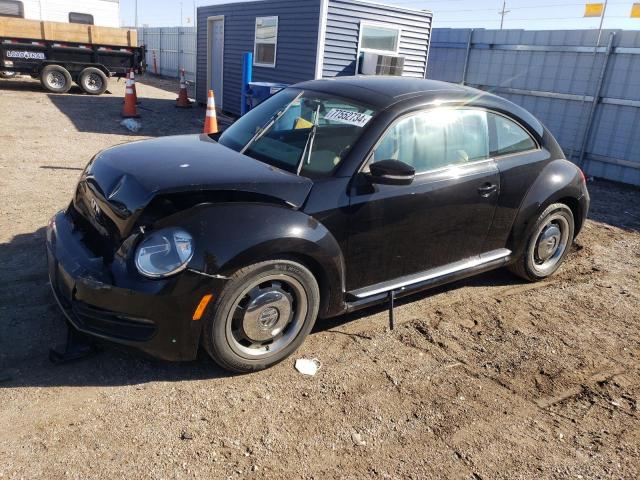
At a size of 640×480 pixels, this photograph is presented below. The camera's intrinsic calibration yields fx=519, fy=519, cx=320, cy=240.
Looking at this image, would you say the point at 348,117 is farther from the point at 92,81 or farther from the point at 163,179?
the point at 92,81

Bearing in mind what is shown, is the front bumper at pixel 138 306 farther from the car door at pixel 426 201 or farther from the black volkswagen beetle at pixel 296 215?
the car door at pixel 426 201

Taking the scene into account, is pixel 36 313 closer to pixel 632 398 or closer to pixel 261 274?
pixel 261 274

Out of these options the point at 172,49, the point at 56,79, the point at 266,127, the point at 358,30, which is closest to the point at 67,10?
the point at 56,79

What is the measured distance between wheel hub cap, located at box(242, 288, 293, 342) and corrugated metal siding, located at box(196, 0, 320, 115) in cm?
943

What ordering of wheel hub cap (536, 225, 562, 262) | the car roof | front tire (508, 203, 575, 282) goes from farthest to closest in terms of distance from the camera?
wheel hub cap (536, 225, 562, 262)
front tire (508, 203, 575, 282)
the car roof

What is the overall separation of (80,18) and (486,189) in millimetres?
20629

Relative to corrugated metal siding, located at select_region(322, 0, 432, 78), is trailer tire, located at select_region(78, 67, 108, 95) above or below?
below

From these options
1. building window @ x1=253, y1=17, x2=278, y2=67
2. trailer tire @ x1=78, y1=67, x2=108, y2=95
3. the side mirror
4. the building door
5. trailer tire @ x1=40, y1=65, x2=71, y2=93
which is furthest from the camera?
trailer tire @ x1=78, y1=67, x2=108, y2=95

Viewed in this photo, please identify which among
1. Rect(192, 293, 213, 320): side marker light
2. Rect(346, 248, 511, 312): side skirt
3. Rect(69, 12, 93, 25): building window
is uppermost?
Rect(69, 12, 93, 25): building window

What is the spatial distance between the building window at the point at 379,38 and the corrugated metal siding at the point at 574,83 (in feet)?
6.32

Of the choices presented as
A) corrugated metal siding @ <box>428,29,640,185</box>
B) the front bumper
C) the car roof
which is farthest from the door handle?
corrugated metal siding @ <box>428,29,640,185</box>

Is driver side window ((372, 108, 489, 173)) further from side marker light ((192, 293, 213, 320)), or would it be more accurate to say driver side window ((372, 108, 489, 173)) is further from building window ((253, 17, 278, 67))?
building window ((253, 17, 278, 67))

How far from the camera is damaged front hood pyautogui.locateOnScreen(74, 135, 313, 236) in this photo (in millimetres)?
2902

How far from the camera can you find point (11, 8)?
18.2 m
